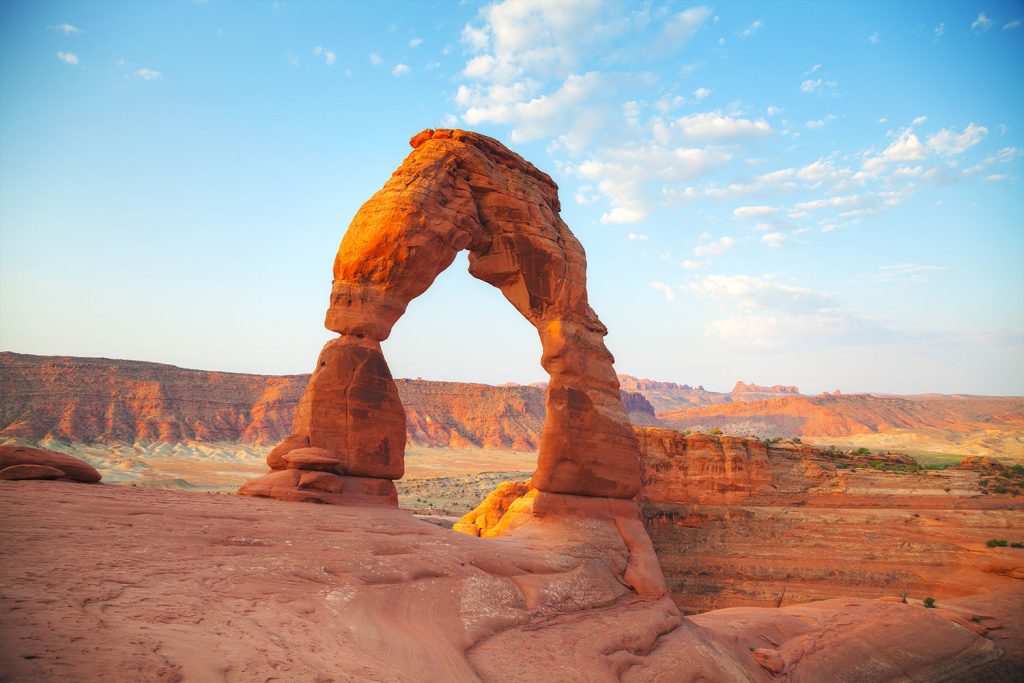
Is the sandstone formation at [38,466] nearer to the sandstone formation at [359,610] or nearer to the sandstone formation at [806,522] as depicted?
the sandstone formation at [359,610]

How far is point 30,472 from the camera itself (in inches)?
383

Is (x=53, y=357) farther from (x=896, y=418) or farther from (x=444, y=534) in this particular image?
(x=896, y=418)

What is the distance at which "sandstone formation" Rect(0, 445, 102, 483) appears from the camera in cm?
965

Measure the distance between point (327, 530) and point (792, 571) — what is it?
66.4 ft

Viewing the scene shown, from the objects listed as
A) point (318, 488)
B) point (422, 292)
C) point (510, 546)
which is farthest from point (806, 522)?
point (318, 488)

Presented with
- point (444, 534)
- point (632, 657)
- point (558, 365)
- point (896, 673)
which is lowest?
point (896, 673)

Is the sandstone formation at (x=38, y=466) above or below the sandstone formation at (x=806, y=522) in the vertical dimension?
above

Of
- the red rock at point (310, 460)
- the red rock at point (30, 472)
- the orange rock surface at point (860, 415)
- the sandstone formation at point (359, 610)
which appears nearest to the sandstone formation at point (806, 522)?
the sandstone formation at point (359, 610)

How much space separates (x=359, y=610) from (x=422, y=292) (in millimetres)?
9218

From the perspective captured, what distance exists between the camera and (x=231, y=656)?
18.1 feet

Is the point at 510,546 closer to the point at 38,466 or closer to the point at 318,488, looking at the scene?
the point at 318,488

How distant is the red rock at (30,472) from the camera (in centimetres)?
949

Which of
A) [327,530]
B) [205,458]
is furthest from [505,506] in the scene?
[205,458]

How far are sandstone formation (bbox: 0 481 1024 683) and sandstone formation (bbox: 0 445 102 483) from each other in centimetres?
67
